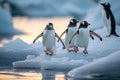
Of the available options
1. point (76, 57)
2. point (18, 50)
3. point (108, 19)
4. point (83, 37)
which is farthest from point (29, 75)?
point (108, 19)

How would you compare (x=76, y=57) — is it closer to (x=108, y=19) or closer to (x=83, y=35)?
(x=83, y=35)

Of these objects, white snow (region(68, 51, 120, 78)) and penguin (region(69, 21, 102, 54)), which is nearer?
white snow (region(68, 51, 120, 78))

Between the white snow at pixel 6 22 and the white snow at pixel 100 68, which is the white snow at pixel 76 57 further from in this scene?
the white snow at pixel 6 22

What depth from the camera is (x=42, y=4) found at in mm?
35906

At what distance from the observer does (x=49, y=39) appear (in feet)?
44.6

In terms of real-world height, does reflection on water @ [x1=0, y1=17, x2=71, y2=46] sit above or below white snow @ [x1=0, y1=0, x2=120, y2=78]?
above

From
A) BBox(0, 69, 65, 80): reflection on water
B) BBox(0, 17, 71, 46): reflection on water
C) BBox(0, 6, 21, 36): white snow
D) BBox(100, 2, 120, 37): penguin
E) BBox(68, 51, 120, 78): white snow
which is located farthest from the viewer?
BBox(0, 6, 21, 36): white snow

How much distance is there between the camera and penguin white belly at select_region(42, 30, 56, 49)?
535 inches

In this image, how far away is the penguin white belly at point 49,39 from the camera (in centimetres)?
1359

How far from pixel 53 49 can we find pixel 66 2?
21.0m

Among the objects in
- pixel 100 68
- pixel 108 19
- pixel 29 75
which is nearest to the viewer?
pixel 100 68

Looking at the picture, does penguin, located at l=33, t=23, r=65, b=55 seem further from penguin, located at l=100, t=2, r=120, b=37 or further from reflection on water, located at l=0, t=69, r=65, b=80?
penguin, located at l=100, t=2, r=120, b=37

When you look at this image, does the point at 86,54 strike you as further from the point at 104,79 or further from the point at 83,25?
the point at 104,79

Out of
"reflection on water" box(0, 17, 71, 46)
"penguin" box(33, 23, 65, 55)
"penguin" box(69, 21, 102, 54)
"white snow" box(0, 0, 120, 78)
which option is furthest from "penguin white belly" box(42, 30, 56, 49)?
"reflection on water" box(0, 17, 71, 46)
